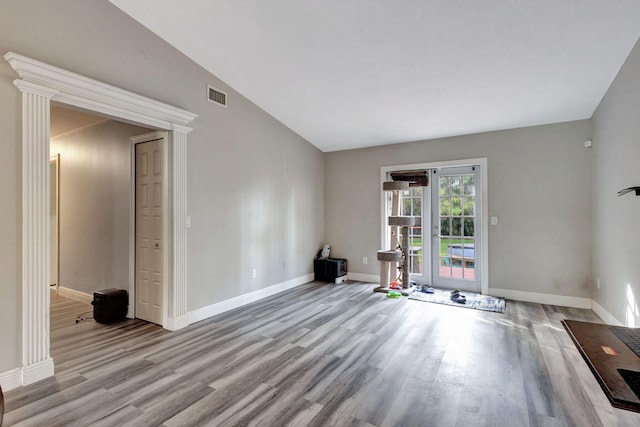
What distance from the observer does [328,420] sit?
1.93 meters

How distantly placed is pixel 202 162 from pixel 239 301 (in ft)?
6.33

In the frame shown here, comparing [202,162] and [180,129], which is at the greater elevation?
[180,129]

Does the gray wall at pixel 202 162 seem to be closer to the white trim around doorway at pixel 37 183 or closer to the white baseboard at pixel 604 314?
the white trim around doorway at pixel 37 183

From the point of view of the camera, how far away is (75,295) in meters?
4.68

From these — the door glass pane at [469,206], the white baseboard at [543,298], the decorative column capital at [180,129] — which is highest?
the decorative column capital at [180,129]

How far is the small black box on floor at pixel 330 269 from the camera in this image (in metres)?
5.70

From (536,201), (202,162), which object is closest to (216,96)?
(202,162)

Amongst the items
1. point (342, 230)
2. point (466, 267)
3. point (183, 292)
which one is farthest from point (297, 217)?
point (466, 267)

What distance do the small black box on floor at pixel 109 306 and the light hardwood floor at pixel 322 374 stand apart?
150 mm

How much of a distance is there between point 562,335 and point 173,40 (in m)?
5.22

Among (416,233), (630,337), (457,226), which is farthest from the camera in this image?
(416,233)

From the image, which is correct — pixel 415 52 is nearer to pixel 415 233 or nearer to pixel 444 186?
pixel 444 186

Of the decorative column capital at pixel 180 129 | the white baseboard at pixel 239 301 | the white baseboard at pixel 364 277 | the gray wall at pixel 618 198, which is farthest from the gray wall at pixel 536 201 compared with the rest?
the decorative column capital at pixel 180 129

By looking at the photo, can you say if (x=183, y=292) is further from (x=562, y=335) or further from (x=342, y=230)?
(x=562, y=335)
